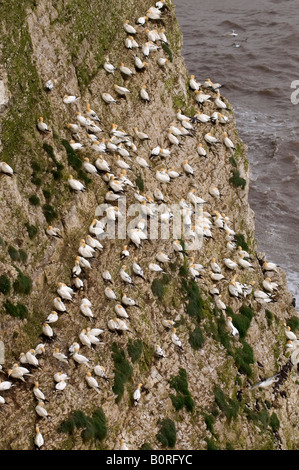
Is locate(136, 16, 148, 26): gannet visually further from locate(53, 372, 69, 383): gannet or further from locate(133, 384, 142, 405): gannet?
locate(53, 372, 69, 383): gannet

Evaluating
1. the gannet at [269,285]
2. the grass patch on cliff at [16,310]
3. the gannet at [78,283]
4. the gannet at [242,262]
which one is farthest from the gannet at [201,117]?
the grass patch on cliff at [16,310]

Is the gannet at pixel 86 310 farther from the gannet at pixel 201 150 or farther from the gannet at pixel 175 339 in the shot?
the gannet at pixel 201 150

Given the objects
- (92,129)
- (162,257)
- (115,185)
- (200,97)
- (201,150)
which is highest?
(92,129)

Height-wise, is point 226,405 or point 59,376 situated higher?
point 59,376

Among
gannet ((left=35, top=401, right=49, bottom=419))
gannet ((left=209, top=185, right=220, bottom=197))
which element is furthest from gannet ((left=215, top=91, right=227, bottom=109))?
gannet ((left=35, top=401, right=49, bottom=419))

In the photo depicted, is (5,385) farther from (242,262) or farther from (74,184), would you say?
(242,262)

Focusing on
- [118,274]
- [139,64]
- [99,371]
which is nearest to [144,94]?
[139,64]

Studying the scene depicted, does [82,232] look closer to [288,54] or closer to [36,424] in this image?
[36,424]
